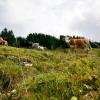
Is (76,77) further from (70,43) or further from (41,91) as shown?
(70,43)

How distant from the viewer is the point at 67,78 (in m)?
8.12

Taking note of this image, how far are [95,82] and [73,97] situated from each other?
91 centimetres

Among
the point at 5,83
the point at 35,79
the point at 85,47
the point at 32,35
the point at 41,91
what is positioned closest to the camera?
the point at 41,91

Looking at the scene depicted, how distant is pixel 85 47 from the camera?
40.9 m

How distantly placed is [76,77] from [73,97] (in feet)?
2.75

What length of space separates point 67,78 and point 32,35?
61.9 metres

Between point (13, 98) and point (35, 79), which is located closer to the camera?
point (13, 98)

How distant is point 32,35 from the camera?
6988cm

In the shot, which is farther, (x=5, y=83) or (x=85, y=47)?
(x=85, y=47)

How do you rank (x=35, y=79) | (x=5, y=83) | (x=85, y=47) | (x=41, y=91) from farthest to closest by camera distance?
(x=85, y=47) < (x=5, y=83) < (x=35, y=79) < (x=41, y=91)

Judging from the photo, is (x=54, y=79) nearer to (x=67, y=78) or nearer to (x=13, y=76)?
(x=67, y=78)

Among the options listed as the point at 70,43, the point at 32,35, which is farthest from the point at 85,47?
the point at 32,35

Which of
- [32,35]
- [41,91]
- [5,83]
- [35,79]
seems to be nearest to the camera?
[41,91]

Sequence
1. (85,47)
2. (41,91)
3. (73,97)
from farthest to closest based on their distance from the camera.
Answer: (85,47) → (41,91) → (73,97)
